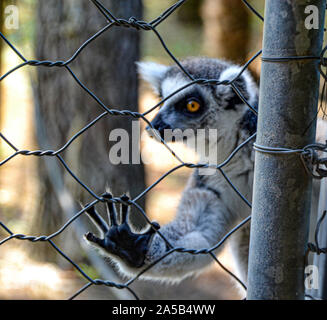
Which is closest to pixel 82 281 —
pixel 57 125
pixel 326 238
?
pixel 57 125

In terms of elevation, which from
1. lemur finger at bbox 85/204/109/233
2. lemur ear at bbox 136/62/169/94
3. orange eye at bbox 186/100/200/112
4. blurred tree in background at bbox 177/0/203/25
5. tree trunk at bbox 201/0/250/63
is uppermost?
blurred tree in background at bbox 177/0/203/25

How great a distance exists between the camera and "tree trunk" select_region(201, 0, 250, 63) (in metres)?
4.91

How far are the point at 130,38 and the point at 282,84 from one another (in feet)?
6.15

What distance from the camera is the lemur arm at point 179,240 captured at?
1265 mm

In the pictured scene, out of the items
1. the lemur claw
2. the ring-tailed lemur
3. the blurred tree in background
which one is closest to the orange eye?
the ring-tailed lemur

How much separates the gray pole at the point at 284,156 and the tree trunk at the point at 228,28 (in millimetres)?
4228

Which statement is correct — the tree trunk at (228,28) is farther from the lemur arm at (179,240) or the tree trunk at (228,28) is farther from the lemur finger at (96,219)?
the lemur finger at (96,219)

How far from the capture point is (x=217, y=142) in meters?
1.85

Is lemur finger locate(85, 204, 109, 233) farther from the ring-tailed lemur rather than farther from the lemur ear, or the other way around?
the lemur ear

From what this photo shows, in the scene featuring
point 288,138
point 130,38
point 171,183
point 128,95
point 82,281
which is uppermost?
point 130,38

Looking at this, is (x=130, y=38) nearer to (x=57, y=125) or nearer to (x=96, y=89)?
(x=96, y=89)

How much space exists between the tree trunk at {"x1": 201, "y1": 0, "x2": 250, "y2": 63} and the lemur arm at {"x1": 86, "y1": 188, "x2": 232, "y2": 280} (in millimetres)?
3307

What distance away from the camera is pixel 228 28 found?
16.4 feet

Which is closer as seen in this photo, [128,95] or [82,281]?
[128,95]
